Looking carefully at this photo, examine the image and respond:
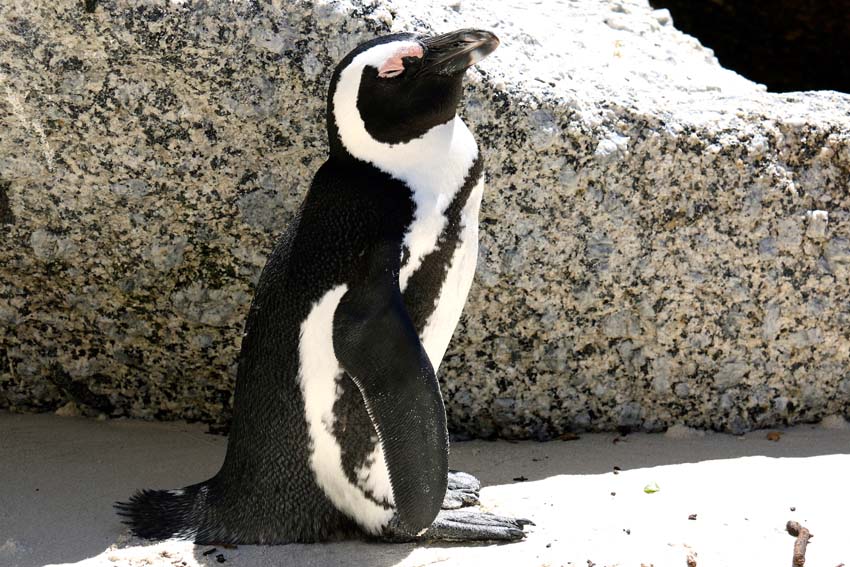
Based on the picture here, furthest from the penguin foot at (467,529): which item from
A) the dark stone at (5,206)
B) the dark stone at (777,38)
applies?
the dark stone at (777,38)

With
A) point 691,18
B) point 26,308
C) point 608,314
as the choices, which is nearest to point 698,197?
point 608,314

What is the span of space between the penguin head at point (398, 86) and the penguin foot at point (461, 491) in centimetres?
78

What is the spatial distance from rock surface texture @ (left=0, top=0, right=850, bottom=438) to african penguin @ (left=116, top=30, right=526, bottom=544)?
36 cm

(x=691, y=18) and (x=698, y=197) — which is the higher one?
(x=691, y=18)

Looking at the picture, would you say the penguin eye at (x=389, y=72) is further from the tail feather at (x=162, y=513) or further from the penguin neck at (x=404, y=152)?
the tail feather at (x=162, y=513)

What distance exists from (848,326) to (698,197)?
0.52 metres

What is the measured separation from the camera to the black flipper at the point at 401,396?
2.10m

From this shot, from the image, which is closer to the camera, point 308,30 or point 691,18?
point 308,30

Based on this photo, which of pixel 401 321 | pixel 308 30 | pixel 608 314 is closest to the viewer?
pixel 401 321

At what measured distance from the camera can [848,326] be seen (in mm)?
2811

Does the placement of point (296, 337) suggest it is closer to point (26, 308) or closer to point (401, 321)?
point (401, 321)

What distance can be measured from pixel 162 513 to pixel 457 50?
3.80 feet

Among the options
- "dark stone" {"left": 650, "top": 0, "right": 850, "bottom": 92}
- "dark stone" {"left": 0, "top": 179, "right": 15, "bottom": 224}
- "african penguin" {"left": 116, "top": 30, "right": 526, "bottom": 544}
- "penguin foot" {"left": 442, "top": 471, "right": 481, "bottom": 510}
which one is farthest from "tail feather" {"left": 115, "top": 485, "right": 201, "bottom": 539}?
"dark stone" {"left": 650, "top": 0, "right": 850, "bottom": 92}

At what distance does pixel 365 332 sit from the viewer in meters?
2.12
